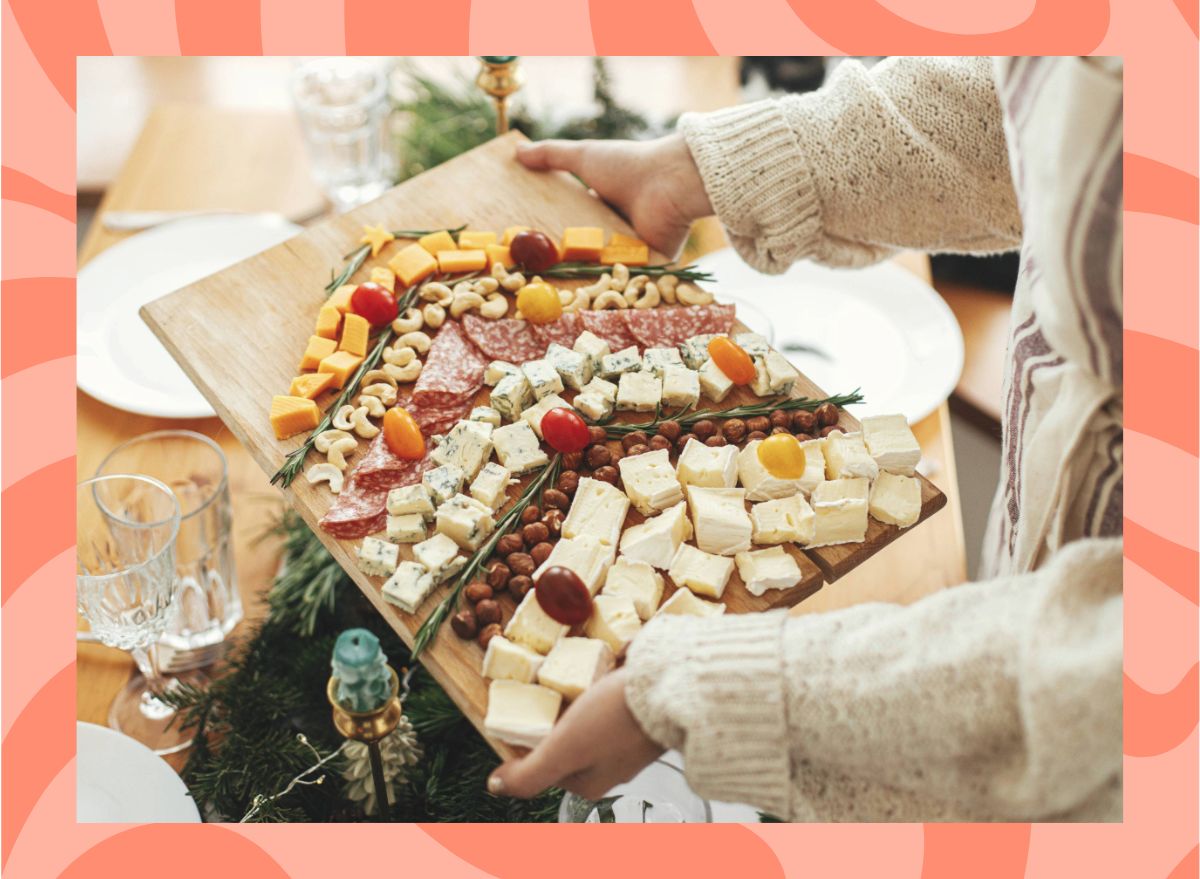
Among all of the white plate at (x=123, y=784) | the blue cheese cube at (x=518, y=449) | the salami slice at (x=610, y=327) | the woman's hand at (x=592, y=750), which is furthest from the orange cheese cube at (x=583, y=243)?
the white plate at (x=123, y=784)

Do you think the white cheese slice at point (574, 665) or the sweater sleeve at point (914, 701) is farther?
the white cheese slice at point (574, 665)

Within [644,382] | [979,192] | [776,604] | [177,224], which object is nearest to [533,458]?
[644,382]

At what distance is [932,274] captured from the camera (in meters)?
1.98

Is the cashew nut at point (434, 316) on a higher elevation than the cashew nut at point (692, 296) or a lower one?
lower

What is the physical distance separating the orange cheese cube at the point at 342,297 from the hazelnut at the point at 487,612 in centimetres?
47

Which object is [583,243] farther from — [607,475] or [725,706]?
[725,706]

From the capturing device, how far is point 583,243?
1.40m

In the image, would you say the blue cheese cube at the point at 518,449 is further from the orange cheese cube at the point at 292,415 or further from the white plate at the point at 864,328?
the white plate at the point at 864,328

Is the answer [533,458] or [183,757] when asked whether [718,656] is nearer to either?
[533,458]

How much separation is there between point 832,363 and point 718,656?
0.92 m

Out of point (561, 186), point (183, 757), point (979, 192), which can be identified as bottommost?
point (183, 757)

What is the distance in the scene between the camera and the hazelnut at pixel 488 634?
3.35 feet

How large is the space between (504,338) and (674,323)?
21cm

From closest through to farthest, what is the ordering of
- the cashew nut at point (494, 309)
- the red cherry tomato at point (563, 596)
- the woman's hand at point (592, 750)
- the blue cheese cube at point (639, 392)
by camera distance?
the woman's hand at point (592, 750) < the red cherry tomato at point (563, 596) < the blue cheese cube at point (639, 392) < the cashew nut at point (494, 309)
